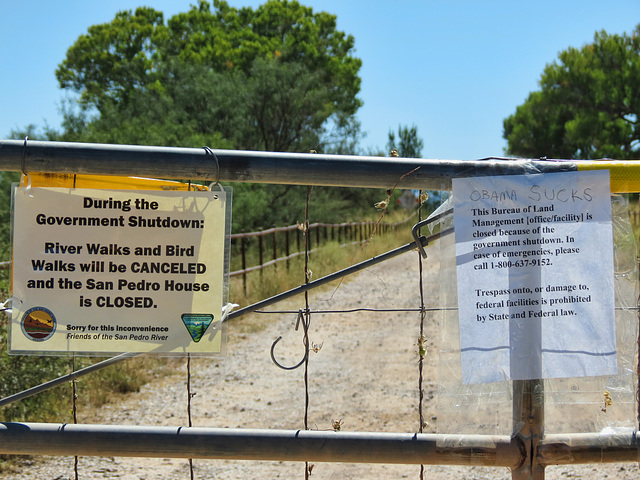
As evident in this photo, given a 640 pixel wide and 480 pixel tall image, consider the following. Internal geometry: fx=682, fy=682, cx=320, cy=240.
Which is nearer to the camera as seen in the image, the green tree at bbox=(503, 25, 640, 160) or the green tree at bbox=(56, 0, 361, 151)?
the green tree at bbox=(56, 0, 361, 151)

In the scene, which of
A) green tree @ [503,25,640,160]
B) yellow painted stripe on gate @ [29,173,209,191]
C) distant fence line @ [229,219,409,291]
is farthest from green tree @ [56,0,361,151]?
yellow painted stripe on gate @ [29,173,209,191]

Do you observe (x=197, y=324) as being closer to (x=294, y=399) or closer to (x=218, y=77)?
(x=294, y=399)

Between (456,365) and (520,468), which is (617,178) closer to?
(456,365)

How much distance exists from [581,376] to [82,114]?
23.3 meters

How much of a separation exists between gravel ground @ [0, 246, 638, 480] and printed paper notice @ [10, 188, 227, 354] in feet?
2.56

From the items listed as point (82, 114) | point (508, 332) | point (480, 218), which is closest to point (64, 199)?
point (480, 218)

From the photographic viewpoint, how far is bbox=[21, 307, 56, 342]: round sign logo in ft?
6.18

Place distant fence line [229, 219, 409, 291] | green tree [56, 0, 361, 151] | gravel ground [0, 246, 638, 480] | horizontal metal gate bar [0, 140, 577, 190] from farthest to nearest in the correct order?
green tree [56, 0, 361, 151] < distant fence line [229, 219, 409, 291] < gravel ground [0, 246, 638, 480] < horizontal metal gate bar [0, 140, 577, 190]

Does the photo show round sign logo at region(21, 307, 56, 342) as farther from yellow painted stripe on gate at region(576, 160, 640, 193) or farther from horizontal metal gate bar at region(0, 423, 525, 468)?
yellow painted stripe on gate at region(576, 160, 640, 193)

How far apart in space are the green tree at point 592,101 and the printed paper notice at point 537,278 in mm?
29741

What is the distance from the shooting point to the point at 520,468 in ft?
5.99

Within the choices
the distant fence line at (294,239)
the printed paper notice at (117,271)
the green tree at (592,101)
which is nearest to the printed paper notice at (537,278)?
the printed paper notice at (117,271)

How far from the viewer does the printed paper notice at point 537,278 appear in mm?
1798

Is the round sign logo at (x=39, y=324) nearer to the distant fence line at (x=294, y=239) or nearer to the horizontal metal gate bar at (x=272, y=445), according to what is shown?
the horizontal metal gate bar at (x=272, y=445)
